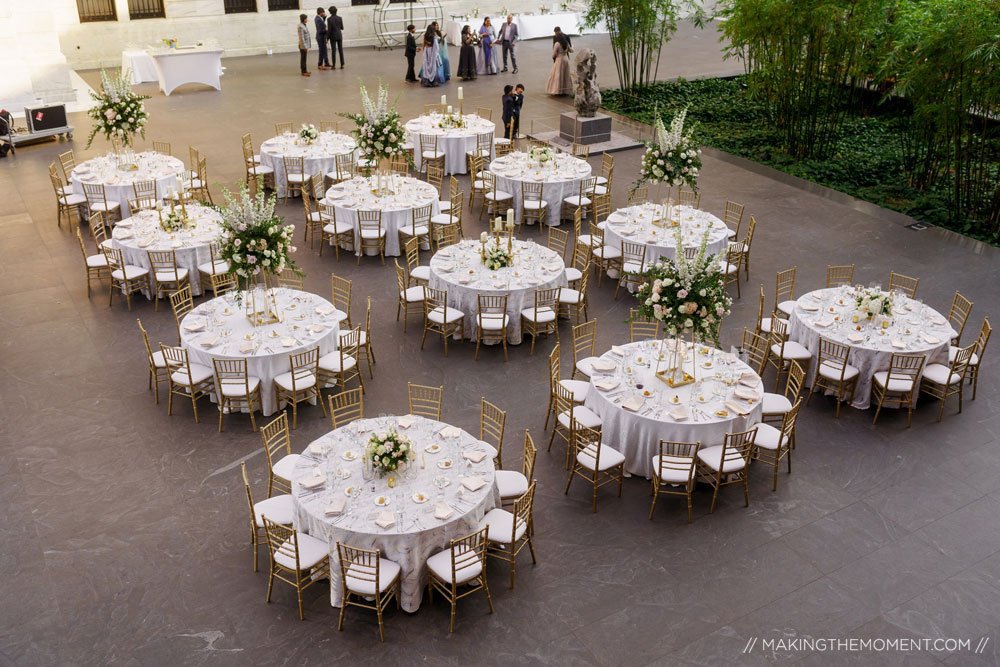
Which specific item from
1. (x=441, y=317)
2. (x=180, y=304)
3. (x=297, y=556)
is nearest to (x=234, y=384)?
(x=180, y=304)

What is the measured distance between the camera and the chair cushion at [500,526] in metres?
7.21

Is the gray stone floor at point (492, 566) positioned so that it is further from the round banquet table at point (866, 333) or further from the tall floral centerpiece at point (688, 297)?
the tall floral centerpiece at point (688, 297)

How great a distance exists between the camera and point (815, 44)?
16.5 m

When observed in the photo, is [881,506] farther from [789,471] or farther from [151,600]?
[151,600]

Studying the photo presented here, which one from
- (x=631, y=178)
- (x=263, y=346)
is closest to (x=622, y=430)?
(x=263, y=346)

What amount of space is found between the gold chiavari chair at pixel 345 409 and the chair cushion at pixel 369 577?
222 centimetres

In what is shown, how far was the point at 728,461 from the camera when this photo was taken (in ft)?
26.9

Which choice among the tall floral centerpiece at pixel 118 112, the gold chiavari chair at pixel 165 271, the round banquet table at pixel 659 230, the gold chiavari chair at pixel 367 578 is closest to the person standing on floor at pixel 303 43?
A: the tall floral centerpiece at pixel 118 112

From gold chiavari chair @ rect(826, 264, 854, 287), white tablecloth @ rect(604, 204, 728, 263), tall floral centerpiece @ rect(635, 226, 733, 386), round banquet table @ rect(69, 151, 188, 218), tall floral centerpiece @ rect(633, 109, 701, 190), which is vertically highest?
tall floral centerpiece @ rect(633, 109, 701, 190)

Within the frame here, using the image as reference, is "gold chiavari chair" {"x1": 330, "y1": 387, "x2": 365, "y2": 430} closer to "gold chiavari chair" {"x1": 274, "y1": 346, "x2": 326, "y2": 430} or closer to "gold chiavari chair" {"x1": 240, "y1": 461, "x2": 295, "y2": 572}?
"gold chiavari chair" {"x1": 274, "y1": 346, "x2": 326, "y2": 430}

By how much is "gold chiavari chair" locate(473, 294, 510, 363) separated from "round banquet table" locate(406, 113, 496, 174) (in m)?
6.99

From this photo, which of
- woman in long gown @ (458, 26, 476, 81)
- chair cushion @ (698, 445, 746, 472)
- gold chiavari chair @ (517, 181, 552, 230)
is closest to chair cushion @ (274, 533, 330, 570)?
chair cushion @ (698, 445, 746, 472)

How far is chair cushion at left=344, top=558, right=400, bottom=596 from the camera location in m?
6.73

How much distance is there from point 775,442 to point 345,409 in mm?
4589
